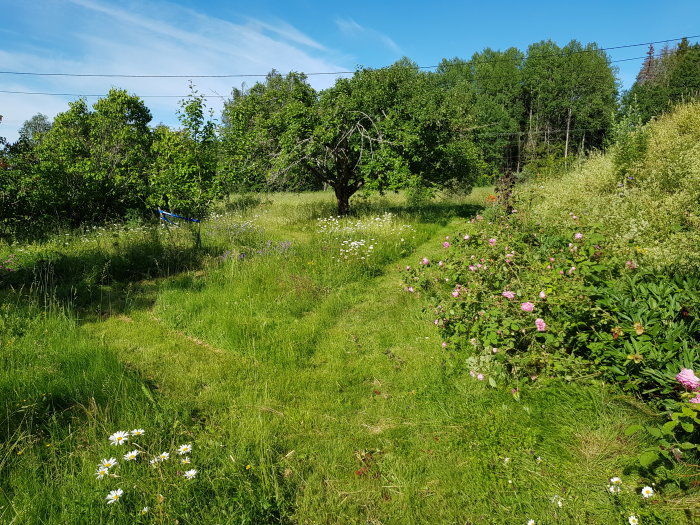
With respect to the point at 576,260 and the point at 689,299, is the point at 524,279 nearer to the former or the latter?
the point at 576,260

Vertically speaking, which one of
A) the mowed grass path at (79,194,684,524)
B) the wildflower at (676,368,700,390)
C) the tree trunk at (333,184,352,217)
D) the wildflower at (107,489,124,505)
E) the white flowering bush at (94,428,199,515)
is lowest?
the mowed grass path at (79,194,684,524)

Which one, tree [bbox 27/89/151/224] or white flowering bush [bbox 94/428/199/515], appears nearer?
white flowering bush [bbox 94/428/199/515]

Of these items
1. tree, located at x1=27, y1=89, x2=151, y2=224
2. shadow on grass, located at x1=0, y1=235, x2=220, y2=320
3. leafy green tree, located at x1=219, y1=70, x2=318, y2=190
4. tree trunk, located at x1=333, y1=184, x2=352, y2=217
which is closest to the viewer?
shadow on grass, located at x1=0, y1=235, x2=220, y2=320

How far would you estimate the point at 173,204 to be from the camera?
8.37 meters

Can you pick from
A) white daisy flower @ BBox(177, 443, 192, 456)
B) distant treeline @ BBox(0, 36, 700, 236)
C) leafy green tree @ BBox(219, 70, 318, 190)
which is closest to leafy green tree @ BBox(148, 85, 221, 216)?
distant treeline @ BBox(0, 36, 700, 236)

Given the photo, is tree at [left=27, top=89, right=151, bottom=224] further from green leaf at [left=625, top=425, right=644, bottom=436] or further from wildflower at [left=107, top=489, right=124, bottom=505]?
green leaf at [left=625, top=425, right=644, bottom=436]

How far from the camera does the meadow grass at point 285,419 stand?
2.11 meters

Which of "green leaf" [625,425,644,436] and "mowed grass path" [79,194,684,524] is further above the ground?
"green leaf" [625,425,644,436]

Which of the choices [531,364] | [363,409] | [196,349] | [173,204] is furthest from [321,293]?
[173,204]

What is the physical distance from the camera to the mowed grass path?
222 cm

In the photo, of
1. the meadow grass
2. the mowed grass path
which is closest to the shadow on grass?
the meadow grass

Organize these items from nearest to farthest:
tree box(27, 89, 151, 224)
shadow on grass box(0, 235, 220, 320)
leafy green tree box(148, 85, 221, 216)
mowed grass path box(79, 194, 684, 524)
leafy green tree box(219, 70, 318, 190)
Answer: mowed grass path box(79, 194, 684, 524), shadow on grass box(0, 235, 220, 320), leafy green tree box(148, 85, 221, 216), tree box(27, 89, 151, 224), leafy green tree box(219, 70, 318, 190)

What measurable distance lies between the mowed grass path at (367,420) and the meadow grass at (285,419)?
0.04 feet

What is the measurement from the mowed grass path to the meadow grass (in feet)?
0.04
